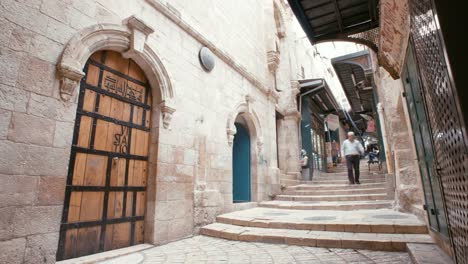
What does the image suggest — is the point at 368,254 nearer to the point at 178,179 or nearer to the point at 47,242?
the point at 178,179

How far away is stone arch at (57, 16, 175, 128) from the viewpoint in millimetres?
3071

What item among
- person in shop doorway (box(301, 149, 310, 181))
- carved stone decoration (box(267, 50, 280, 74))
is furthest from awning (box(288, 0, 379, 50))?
person in shop doorway (box(301, 149, 310, 181))

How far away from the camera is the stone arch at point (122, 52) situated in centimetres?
307

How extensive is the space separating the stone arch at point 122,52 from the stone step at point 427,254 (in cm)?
391

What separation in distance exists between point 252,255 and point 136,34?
3827 mm

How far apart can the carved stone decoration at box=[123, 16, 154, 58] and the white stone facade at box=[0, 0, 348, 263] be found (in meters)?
0.02

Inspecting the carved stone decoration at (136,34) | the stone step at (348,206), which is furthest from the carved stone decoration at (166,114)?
the stone step at (348,206)

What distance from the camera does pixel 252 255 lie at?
319 centimetres

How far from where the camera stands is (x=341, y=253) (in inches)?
121

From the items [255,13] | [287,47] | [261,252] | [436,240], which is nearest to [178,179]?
[261,252]

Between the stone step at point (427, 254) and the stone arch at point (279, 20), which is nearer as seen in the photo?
the stone step at point (427, 254)

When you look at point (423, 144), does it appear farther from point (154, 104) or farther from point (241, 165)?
point (241, 165)

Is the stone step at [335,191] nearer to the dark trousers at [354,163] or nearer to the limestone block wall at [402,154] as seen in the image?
the dark trousers at [354,163]

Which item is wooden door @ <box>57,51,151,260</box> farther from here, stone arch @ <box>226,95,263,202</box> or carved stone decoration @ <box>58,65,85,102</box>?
stone arch @ <box>226,95,263,202</box>
